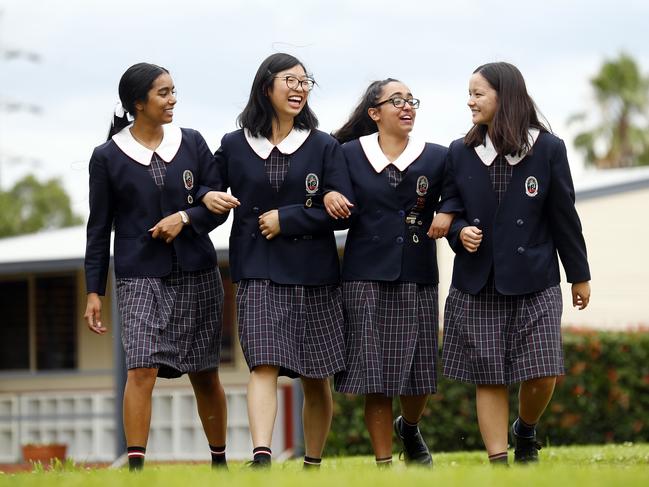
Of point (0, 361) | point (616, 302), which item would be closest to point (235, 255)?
point (616, 302)

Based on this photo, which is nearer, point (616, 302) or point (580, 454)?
point (580, 454)

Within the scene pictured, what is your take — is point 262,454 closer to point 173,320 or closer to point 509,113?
point 173,320

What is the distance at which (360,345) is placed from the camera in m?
7.28

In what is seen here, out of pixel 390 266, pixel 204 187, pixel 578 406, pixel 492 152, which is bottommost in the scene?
pixel 578 406

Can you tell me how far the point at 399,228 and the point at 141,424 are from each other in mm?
1739

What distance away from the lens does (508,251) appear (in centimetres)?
707

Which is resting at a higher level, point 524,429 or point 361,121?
point 361,121

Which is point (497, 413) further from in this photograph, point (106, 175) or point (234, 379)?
point (234, 379)

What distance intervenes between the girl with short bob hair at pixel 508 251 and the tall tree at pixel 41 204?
47.2 m

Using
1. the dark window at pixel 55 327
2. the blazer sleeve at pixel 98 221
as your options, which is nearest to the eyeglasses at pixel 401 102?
the blazer sleeve at pixel 98 221

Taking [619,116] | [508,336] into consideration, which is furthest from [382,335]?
[619,116]

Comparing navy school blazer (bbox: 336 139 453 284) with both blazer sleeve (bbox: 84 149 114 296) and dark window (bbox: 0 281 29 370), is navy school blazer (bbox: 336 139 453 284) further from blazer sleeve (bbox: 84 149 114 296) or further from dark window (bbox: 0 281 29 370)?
dark window (bbox: 0 281 29 370)

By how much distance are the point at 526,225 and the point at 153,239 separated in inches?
77.7

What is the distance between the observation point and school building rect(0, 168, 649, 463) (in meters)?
15.9
